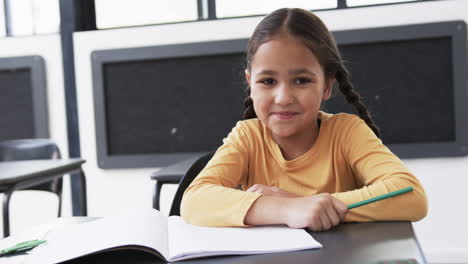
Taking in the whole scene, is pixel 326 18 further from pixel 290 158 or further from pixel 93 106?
pixel 290 158

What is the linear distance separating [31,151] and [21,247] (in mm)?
2116

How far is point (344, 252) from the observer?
700mm

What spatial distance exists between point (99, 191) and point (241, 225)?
103 inches

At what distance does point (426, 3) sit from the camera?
9.51 feet

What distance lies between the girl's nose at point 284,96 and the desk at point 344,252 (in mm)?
379

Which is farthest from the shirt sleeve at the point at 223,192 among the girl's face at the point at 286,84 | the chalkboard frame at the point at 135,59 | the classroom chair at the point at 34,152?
the chalkboard frame at the point at 135,59

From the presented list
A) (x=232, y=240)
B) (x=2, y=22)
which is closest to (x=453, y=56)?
(x=232, y=240)

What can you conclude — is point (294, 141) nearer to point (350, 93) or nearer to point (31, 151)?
point (350, 93)

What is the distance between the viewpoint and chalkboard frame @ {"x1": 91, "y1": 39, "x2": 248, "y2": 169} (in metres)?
3.14

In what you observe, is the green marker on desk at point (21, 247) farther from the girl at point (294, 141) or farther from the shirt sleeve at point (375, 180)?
the shirt sleeve at point (375, 180)

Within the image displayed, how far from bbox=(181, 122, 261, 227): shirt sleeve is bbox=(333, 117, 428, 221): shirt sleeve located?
18 cm

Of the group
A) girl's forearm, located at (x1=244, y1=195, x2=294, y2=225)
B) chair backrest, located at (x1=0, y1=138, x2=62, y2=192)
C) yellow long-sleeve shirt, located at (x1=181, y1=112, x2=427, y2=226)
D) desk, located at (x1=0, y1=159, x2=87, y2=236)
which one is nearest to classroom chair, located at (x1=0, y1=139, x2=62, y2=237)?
chair backrest, located at (x1=0, y1=138, x2=62, y2=192)

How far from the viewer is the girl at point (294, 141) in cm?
103

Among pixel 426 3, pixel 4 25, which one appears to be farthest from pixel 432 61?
pixel 4 25
